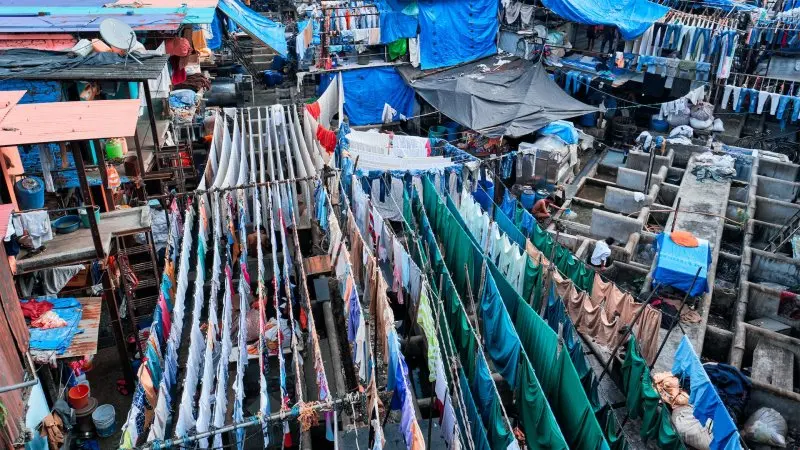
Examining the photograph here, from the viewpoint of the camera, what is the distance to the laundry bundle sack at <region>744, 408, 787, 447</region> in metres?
13.4

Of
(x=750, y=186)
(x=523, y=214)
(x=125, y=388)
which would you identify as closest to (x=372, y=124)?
(x=523, y=214)

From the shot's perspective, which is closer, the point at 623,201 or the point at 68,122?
the point at 68,122

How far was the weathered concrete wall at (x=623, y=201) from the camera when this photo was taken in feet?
71.5

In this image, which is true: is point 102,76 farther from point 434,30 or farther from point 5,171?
point 434,30

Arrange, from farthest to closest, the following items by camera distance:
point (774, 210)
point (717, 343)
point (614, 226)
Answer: point (774, 210) → point (614, 226) → point (717, 343)

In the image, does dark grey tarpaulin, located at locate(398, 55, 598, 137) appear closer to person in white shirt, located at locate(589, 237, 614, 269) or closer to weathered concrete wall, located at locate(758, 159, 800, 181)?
person in white shirt, located at locate(589, 237, 614, 269)

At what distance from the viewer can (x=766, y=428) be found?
13578 millimetres

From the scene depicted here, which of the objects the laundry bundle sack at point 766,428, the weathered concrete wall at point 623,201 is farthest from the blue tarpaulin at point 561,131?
the laundry bundle sack at point 766,428

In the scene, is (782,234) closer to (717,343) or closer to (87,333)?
(717,343)

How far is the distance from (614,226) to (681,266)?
13.1ft

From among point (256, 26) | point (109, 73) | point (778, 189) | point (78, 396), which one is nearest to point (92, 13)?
point (256, 26)

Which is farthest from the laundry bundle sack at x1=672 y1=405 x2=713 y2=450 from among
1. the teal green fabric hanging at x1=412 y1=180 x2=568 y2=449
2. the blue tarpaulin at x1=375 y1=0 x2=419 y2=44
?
the blue tarpaulin at x1=375 y1=0 x2=419 y2=44

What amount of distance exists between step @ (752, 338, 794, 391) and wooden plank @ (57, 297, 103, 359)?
15290 millimetres

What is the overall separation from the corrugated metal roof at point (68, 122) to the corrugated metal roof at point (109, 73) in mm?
1490
